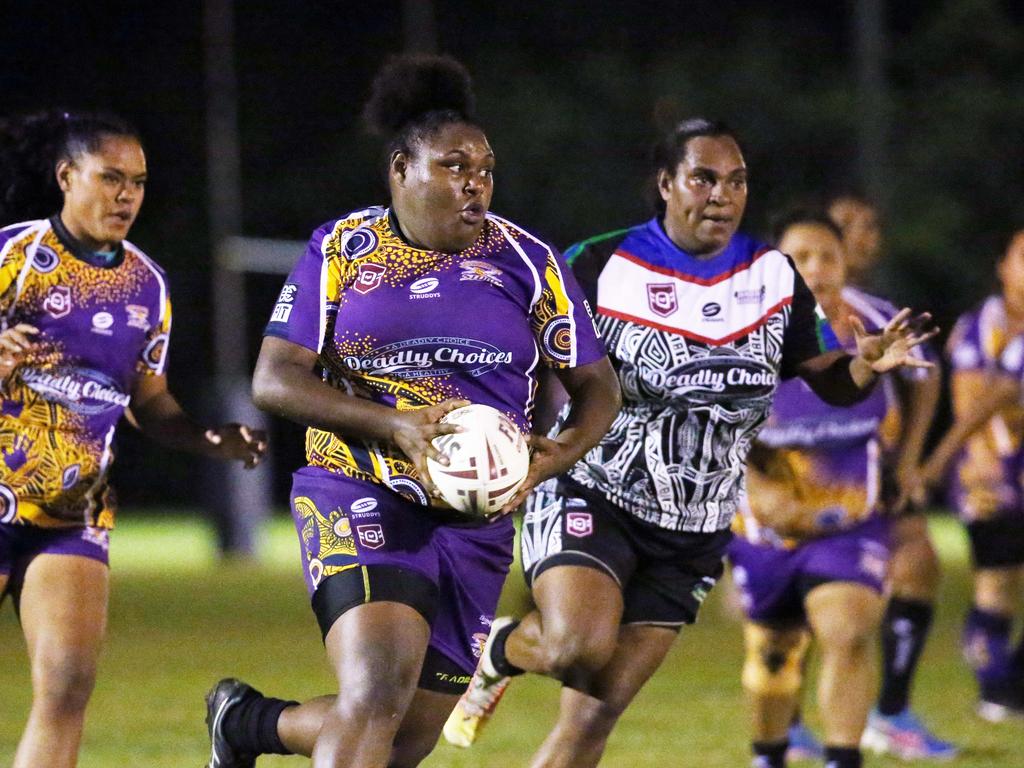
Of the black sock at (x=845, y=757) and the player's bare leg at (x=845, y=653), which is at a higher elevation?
the player's bare leg at (x=845, y=653)

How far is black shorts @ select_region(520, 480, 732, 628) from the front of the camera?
19.2 ft

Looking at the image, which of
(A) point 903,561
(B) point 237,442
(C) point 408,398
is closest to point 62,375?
(B) point 237,442

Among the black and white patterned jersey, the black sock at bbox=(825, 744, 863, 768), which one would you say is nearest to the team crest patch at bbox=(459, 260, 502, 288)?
the black and white patterned jersey

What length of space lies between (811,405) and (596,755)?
1991mm

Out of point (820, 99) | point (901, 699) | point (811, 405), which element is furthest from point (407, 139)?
point (820, 99)

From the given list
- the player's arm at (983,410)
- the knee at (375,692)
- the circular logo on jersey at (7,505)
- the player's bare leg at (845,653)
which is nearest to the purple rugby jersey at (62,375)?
the circular logo on jersey at (7,505)

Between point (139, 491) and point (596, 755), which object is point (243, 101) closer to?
point (139, 491)

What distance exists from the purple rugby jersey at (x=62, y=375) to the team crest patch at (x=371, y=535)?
4.05ft

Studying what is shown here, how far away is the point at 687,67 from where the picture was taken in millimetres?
36781

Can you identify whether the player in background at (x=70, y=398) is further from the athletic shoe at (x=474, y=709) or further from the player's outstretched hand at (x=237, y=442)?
the athletic shoe at (x=474, y=709)

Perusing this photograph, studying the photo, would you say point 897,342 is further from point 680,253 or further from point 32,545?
point 32,545

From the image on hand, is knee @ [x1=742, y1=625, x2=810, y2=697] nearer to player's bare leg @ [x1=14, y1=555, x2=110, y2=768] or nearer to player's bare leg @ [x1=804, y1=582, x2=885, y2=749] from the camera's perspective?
player's bare leg @ [x1=804, y1=582, x2=885, y2=749]

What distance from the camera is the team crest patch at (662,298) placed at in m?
5.89

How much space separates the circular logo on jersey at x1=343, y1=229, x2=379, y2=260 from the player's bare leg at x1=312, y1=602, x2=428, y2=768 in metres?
0.91
